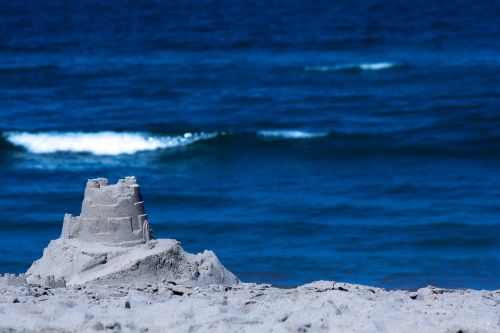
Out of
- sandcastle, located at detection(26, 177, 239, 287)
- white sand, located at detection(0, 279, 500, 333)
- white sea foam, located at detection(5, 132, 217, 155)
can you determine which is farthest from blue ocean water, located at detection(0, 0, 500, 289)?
white sand, located at detection(0, 279, 500, 333)

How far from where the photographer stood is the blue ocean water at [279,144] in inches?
642

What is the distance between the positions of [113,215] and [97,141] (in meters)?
16.0

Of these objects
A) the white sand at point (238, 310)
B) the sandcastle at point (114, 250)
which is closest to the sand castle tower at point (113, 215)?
the sandcastle at point (114, 250)

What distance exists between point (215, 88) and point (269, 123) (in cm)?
571

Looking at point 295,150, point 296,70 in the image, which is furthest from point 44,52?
point 295,150

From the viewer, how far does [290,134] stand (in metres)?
25.0

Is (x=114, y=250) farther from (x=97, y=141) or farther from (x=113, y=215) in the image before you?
(x=97, y=141)

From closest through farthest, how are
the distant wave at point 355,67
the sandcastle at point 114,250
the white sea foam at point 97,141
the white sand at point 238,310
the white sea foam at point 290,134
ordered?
the white sand at point 238,310, the sandcastle at point 114,250, the white sea foam at point 97,141, the white sea foam at point 290,134, the distant wave at point 355,67

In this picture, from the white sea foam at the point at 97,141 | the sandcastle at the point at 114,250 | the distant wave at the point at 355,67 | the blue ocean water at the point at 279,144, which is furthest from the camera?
the distant wave at the point at 355,67

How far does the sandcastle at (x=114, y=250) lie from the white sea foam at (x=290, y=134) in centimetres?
1570

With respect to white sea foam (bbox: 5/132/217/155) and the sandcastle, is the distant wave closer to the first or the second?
white sea foam (bbox: 5/132/217/155)

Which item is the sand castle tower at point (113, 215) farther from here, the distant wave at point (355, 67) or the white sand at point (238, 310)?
the distant wave at point (355, 67)

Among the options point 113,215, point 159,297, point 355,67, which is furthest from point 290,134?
Result: point 159,297

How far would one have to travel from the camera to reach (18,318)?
6727mm
